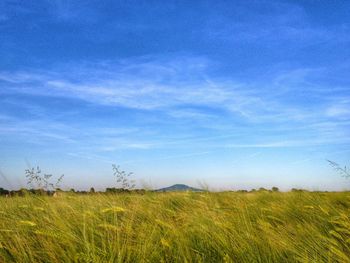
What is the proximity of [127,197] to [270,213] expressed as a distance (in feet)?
9.43

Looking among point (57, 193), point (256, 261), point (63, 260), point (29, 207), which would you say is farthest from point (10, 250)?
point (57, 193)

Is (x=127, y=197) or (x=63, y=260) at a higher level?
(x=127, y=197)

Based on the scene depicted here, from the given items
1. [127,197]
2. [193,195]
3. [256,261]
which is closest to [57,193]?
[127,197]

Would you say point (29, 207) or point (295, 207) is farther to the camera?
point (295, 207)

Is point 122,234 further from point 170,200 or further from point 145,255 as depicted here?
point 170,200

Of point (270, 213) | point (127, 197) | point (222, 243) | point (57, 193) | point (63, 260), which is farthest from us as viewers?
point (127, 197)

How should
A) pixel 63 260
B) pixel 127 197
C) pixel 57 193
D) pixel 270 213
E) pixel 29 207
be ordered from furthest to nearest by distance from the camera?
pixel 127 197, pixel 57 193, pixel 270 213, pixel 29 207, pixel 63 260

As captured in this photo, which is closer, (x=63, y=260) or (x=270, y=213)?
(x=63, y=260)

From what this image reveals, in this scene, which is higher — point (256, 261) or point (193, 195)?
point (193, 195)

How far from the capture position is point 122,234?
14.2 feet

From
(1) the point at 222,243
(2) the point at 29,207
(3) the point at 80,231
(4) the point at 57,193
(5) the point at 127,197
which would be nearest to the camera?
(1) the point at 222,243

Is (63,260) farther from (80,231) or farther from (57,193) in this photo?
(57,193)

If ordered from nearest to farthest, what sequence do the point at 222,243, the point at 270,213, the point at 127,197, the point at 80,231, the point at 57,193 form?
1. the point at 222,243
2. the point at 80,231
3. the point at 270,213
4. the point at 57,193
5. the point at 127,197

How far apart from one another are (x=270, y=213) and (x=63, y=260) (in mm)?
3848
